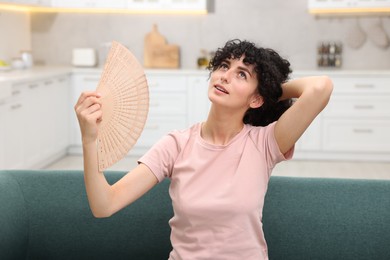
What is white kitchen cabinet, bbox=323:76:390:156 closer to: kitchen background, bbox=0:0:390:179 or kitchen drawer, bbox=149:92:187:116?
kitchen background, bbox=0:0:390:179

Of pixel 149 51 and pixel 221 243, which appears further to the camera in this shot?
pixel 149 51

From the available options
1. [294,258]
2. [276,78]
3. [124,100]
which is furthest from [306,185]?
[124,100]

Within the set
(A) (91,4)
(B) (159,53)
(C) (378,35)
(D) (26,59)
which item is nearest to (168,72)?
(B) (159,53)

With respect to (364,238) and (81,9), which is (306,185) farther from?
(81,9)

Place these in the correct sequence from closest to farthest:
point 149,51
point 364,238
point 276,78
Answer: point 276,78, point 364,238, point 149,51

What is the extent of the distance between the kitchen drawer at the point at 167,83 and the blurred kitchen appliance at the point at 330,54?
4.62 ft

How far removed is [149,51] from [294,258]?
4833 mm

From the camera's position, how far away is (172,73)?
6.19 meters

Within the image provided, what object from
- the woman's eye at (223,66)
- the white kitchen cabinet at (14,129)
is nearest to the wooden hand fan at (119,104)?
the woman's eye at (223,66)

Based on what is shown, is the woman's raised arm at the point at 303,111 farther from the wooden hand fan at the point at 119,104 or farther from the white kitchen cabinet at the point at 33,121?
the white kitchen cabinet at the point at 33,121

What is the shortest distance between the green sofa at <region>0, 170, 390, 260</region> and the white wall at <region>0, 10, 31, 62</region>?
429 centimetres

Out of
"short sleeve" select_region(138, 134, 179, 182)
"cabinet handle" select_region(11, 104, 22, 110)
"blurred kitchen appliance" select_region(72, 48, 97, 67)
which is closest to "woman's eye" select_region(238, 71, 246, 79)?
"short sleeve" select_region(138, 134, 179, 182)

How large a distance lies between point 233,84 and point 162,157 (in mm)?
275

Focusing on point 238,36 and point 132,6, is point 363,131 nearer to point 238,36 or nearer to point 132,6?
point 238,36
